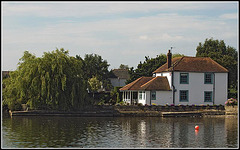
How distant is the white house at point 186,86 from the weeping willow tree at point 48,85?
33.4ft

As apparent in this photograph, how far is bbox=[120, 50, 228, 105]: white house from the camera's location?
188 feet

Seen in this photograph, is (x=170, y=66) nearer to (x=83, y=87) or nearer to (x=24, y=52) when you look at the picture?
(x=83, y=87)

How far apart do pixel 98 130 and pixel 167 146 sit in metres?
9.98

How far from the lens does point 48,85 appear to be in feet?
165

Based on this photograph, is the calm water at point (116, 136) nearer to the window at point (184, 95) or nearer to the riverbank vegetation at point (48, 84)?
the riverbank vegetation at point (48, 84)

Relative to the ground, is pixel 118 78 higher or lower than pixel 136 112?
higher

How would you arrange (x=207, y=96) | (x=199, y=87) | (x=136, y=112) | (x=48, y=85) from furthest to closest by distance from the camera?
1. (x=207, y=96)
2. (x=199, y=87)
3. (x=136, y=112)
4. (x=48, y=85)

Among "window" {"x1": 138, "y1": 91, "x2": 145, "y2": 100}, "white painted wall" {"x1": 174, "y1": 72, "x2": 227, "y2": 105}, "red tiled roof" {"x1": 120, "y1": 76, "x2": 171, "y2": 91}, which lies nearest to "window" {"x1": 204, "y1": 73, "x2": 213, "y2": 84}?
"white painted wall" {"x1": 174, "y1": 72, "x2": 227, "y2": 105}

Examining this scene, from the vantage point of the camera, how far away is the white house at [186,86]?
5728 cm

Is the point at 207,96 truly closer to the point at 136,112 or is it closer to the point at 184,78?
the point at 184,78

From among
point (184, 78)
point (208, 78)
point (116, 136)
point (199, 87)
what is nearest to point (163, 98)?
point (184, 78)

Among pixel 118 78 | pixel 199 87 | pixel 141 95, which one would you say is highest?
pixel 118 78

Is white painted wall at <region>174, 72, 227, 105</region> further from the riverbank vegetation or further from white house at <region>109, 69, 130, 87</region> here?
white house at <region>109, 69, 130, 87</region>

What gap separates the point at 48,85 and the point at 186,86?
66.7 feet
